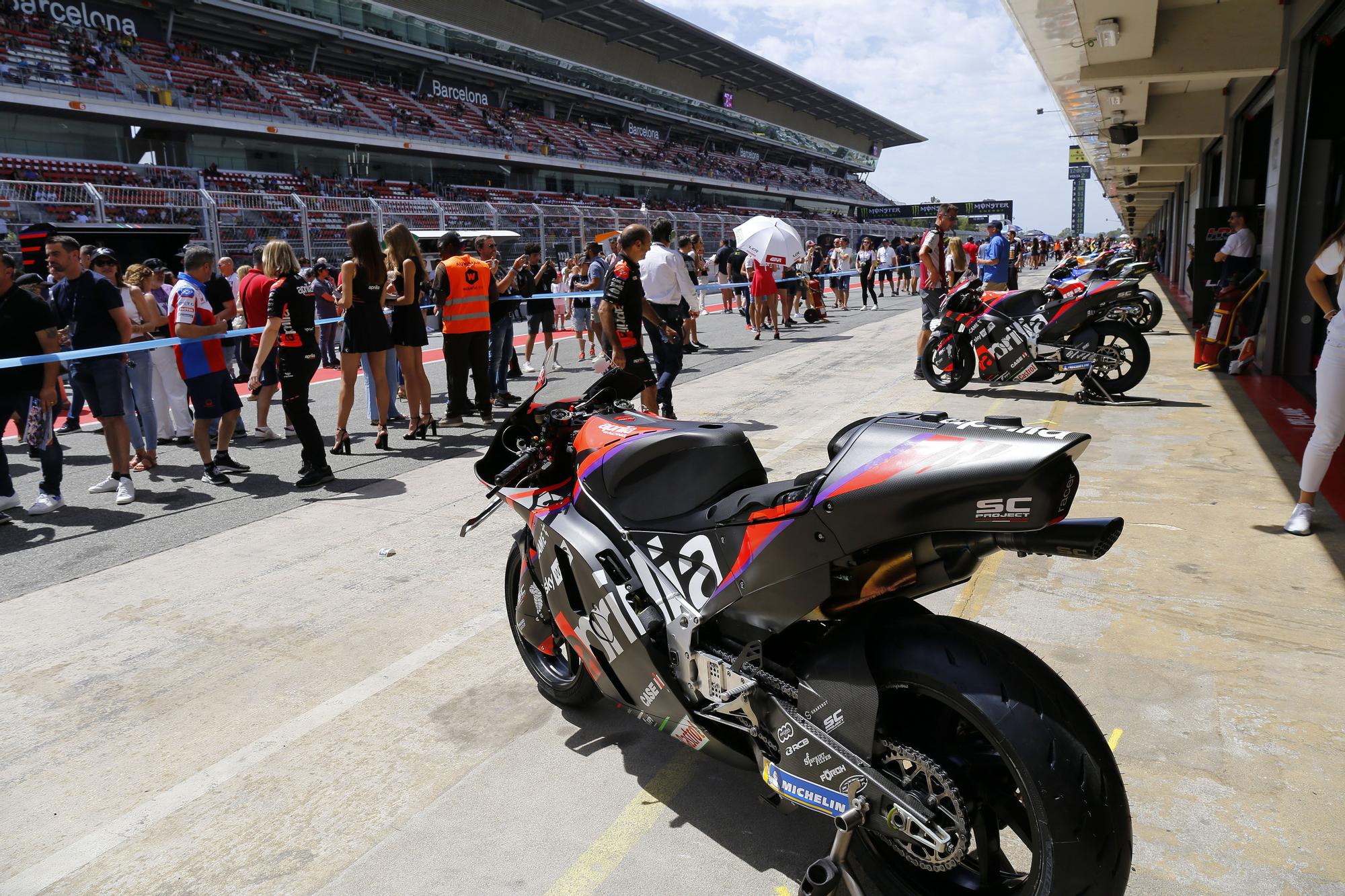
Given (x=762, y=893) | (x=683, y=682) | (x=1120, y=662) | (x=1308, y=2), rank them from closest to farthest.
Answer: (x=762, y=893) → (x=683, y=682) → (x=1120, y=662) → (x=1308, y=2)

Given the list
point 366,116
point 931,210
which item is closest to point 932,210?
point 931,210

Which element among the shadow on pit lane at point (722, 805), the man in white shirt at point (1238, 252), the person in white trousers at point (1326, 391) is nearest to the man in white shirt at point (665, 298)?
the person in white trousers at point (1326, 391)

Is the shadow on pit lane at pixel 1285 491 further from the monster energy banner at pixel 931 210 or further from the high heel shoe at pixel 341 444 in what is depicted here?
the monster energy banner at pixel 931 210

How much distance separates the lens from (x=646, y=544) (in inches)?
110

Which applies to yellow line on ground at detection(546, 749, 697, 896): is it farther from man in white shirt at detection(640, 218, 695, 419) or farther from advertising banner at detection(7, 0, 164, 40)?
advertising banner at detection(7, 0, 164, 40)

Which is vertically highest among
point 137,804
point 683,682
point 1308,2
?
point 1308,2

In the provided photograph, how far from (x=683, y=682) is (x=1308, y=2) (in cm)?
1038

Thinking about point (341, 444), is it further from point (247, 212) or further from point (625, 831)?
point (247, 212)

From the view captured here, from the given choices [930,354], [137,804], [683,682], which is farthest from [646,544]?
[930,354]

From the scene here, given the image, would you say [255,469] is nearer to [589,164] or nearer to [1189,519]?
[1189,519]

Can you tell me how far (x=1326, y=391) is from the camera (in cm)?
490

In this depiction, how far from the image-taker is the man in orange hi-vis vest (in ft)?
29.5

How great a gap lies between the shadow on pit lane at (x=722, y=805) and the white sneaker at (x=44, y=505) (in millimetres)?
5068

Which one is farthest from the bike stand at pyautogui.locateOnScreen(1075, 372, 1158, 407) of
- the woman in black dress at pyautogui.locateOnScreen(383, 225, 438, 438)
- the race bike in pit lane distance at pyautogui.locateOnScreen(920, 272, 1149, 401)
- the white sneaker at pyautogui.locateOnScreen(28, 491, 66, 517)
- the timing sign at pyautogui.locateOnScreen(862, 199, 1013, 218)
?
the timing sign at pyautogui.locateOnScreen(862, 199, 1013, 218)
